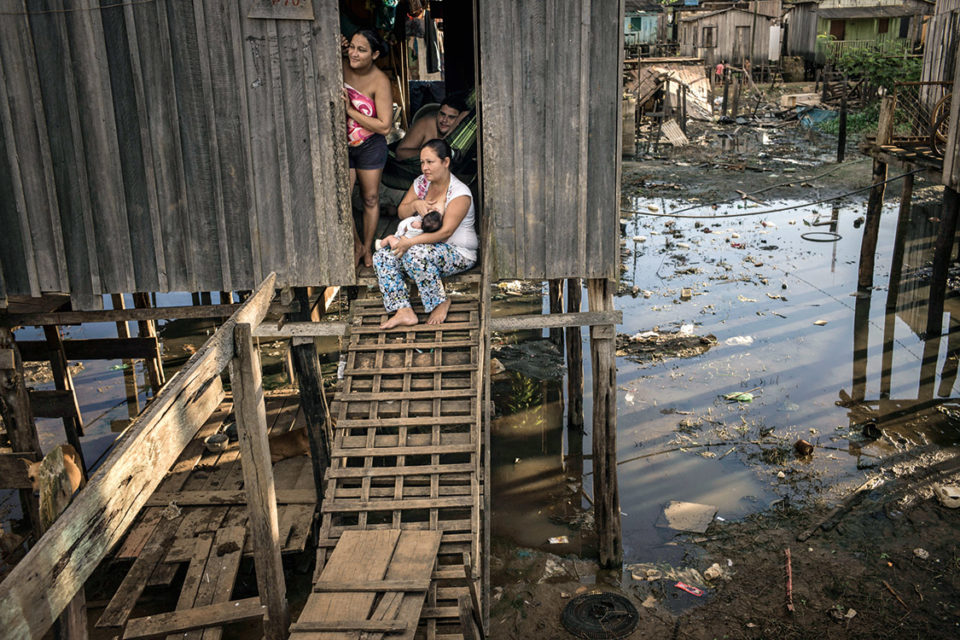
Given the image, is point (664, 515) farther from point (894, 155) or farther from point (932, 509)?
point (894, 155)

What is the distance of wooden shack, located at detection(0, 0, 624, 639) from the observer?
5.89m

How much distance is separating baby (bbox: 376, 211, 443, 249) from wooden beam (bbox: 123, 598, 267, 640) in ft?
9.96

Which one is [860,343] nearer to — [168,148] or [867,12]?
[168,148]

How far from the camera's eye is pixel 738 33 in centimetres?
3619

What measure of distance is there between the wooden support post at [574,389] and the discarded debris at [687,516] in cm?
131

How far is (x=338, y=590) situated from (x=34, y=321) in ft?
13.4

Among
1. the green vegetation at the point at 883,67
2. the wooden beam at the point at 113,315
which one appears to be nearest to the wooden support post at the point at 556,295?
the wooden beam at the point at 113,315

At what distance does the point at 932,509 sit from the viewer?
26.0 ft

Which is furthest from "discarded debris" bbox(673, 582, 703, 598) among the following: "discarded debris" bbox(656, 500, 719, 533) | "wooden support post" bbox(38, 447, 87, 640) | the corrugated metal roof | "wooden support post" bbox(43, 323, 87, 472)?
the corrugated metal roof

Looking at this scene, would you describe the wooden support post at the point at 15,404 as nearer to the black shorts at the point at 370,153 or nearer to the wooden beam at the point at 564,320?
the black shorts at the point at 370,153

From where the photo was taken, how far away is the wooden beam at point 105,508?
2.57 metres

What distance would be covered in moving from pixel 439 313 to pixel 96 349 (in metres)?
4.67

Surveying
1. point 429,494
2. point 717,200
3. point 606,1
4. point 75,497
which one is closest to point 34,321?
point 429,494

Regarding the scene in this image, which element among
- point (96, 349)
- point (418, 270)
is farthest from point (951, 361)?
point (96, 349)
